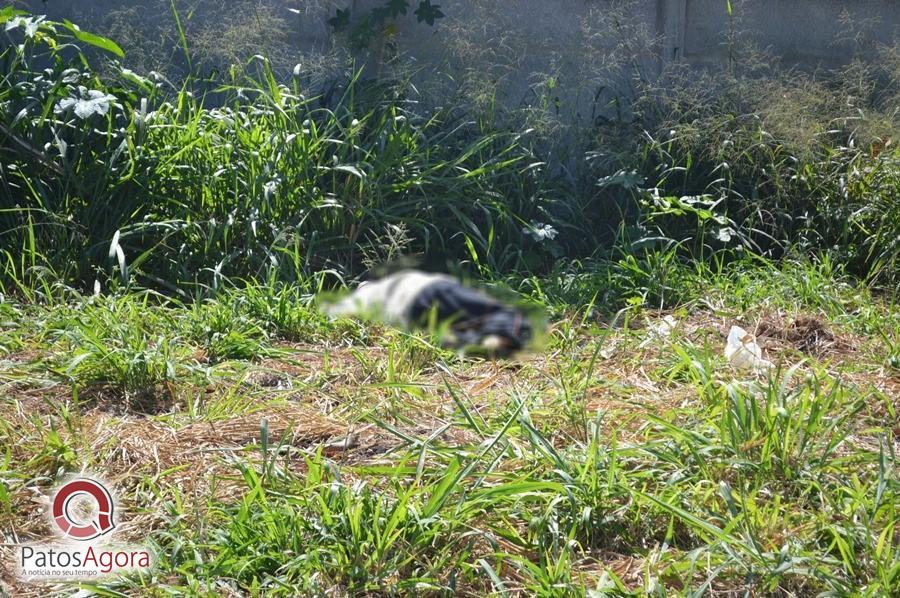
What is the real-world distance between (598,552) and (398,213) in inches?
95.0

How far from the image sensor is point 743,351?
10.8 ft

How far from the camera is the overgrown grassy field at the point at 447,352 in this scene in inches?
86.3

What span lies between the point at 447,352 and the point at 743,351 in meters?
0.93

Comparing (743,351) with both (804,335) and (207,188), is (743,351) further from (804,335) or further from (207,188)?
(207,188)

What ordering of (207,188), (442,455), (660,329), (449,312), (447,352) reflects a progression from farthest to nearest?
1. (207,188)
2. (660,329)
3. (447,352)
4. (449,312)
5. (442,455)

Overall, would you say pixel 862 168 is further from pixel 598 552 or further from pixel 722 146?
pixel 598 552

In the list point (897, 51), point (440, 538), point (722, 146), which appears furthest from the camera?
point (897, 51)

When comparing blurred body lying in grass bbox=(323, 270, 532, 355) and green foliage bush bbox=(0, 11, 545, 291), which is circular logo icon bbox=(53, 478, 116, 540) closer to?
blurred body lying in grass bbox=(323, 270, 532, 355)

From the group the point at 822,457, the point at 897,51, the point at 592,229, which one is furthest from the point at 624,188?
the point at 822,457

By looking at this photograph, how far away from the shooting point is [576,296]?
3994 millimetres

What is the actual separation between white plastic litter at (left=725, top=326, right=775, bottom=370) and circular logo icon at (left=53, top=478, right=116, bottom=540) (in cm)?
185

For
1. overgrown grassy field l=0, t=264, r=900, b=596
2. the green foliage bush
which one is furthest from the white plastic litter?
the green foliage bush

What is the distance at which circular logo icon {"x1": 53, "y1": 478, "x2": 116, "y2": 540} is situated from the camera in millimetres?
2291

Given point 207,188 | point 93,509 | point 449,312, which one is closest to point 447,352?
point 449,312
